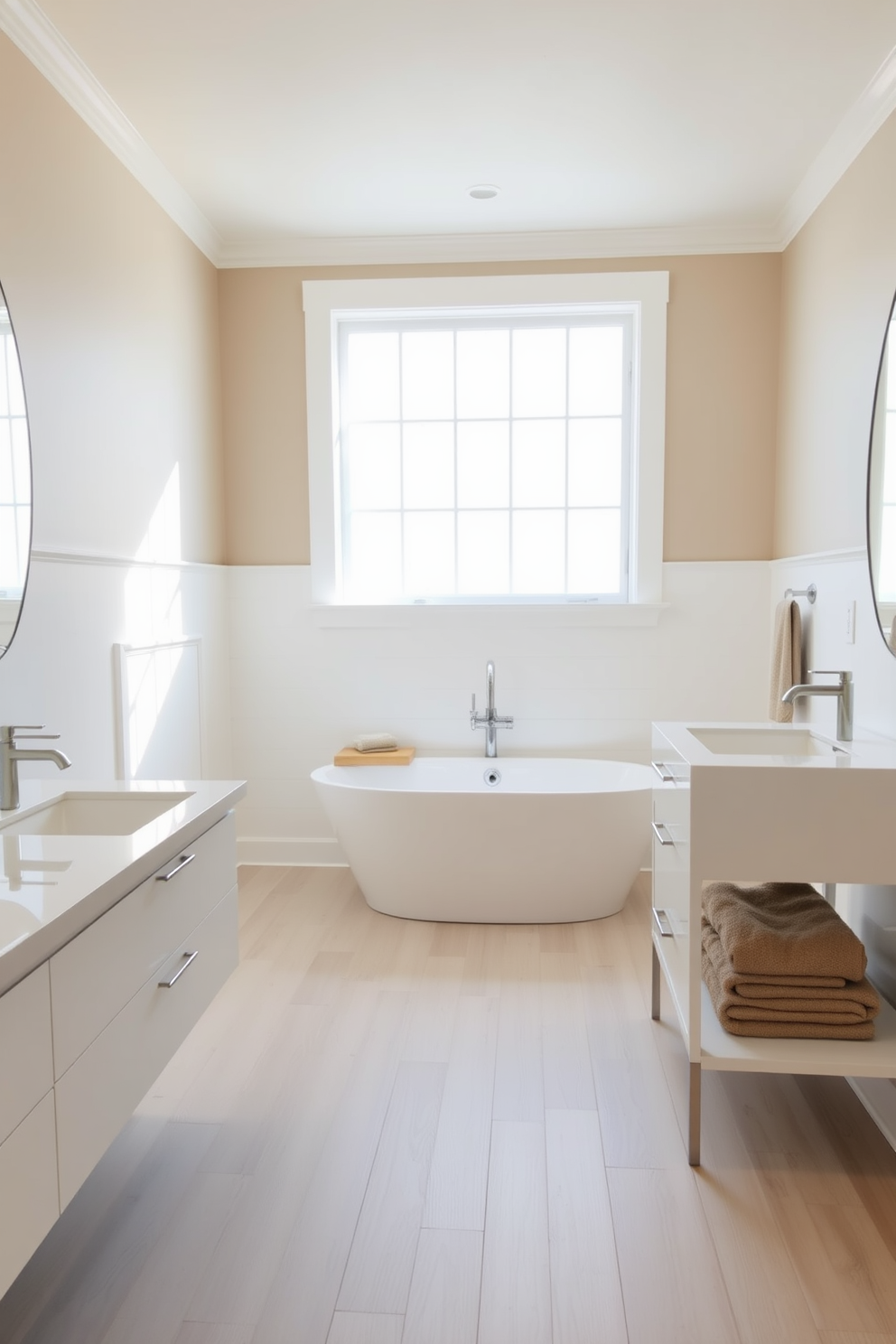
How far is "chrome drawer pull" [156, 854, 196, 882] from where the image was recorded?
5.50 feet

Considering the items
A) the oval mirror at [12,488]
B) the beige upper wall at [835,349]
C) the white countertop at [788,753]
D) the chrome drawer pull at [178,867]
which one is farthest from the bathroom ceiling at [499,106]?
the chrome drawer pull at [178,867]

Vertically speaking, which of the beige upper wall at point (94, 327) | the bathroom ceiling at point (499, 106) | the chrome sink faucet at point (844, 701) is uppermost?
the bathroom ceiling at point (499, 106)

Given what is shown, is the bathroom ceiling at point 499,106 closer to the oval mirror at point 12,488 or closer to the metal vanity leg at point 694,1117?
the oval mirror at point 12,488

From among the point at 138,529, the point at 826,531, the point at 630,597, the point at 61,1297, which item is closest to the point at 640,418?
the point at 630,597

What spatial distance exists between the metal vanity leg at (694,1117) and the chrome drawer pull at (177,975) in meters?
1.10

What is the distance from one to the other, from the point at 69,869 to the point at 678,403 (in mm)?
3315

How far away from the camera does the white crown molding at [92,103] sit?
2.34 meters

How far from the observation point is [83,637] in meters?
2.75

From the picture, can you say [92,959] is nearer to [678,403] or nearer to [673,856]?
[673,856]

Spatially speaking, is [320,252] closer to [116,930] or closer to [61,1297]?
[116,930]

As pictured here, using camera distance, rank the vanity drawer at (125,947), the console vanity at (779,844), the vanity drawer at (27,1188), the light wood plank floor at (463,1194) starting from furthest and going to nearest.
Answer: the console vanity at (779,844), the light wood plank floor at (463,1194), the vanity drawer at (125,947), the vanity drawer at (27,1188)

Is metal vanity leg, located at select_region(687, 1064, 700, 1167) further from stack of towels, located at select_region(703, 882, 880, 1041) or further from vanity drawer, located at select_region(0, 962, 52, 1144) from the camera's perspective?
vanity drawer, located at select_region(0, 962, 52, 1144)

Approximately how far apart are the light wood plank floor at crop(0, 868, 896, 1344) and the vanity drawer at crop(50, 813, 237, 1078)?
59 centimetres

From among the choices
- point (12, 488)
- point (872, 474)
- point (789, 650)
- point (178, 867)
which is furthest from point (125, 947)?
point (789, 650)
